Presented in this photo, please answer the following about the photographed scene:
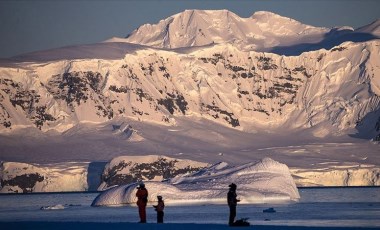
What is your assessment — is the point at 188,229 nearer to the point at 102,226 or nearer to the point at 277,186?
the point at 102,226

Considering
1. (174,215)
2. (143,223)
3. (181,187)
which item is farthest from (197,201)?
(143,223)

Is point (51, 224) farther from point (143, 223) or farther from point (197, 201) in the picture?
point (197, 201)

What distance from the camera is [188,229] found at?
5828cm

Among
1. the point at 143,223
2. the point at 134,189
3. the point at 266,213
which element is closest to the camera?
the point at 143,223

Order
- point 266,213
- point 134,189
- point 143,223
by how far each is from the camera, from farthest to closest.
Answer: point 134,189, point 266,213, point 143,223

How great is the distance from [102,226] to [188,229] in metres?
4.54

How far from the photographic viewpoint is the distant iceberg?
4525 inches

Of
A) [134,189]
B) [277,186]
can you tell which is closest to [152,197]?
[134,189]

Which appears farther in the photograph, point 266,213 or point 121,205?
point 121,205

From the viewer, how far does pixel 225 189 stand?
11756 centimetres

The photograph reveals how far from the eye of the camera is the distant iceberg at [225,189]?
115m

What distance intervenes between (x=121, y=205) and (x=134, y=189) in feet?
12.6

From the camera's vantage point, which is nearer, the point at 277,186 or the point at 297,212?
the point at 297,212

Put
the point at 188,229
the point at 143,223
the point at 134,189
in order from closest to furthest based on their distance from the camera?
the point at 188,229
the point at 143,223
the point at 134,189
